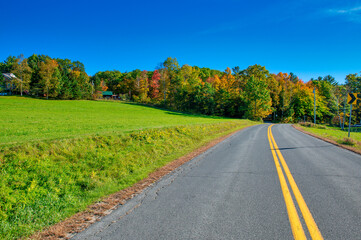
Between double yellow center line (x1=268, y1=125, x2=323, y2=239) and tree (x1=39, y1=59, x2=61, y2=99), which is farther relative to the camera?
tree (x1=39, y1=59, x2=61, y2=99)

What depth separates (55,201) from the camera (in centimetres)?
423

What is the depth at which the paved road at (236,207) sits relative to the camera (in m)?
2.91

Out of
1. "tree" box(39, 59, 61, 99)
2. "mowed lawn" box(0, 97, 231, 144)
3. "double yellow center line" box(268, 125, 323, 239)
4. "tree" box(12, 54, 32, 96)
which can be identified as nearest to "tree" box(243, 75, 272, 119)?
"mowed lawn" box(0, 97, 231, 144)

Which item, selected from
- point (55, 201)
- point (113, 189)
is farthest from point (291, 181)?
point (55, 201)

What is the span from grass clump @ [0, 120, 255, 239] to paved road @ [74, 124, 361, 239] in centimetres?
121

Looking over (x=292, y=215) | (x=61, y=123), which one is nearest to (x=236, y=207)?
(x=292, y=215)

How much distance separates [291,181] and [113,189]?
485cm

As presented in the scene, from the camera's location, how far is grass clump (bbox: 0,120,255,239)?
3.66 meters

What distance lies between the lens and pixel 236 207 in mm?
3674

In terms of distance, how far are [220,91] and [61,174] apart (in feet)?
174

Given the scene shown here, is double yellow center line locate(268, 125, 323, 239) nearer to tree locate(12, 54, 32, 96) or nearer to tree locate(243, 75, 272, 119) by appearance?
tree locate(243, 75, 272, 119)

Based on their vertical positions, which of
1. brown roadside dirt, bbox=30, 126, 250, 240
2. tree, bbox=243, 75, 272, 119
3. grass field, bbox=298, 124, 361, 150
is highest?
tree, bbox=243, 75, 272, 119

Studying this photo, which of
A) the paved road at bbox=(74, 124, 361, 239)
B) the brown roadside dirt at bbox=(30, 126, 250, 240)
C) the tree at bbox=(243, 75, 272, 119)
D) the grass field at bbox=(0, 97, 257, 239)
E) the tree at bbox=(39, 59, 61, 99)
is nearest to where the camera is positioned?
the paved road at bbox=(74, 124, 361, 239)

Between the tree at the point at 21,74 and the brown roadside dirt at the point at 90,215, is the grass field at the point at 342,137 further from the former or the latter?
the tree at the point at 21,74
